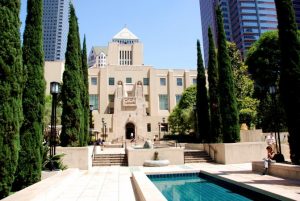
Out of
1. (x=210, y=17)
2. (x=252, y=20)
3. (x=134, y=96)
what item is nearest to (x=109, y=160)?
(x=134, y=96)

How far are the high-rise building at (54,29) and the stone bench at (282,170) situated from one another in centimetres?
19200

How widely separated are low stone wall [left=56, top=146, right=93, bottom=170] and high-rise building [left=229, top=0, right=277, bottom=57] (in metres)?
93.8

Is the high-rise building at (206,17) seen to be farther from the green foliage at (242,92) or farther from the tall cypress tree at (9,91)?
the tall cypress tree at (9,91)

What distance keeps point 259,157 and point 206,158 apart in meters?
3.43

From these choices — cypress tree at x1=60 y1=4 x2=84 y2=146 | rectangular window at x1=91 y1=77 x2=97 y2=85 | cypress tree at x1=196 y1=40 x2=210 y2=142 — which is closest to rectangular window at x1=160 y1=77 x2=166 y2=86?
rectangular window at x1=91 y1=77 x2=97 y2=85

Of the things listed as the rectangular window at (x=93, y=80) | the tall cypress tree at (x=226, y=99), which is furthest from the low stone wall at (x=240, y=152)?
the rectangular window at (x=93, y=80)

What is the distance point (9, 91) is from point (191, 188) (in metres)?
7.13

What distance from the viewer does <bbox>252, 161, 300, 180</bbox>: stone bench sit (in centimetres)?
903

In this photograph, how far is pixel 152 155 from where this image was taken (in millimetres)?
16922

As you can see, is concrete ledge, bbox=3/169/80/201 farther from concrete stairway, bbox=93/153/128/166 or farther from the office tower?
the office tower

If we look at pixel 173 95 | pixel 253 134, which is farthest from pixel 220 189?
pixel 173 95

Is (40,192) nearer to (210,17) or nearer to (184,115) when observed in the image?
(184,115)

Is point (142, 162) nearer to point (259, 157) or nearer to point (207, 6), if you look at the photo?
point (259, 157)

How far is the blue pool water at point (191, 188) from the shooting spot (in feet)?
26.4
